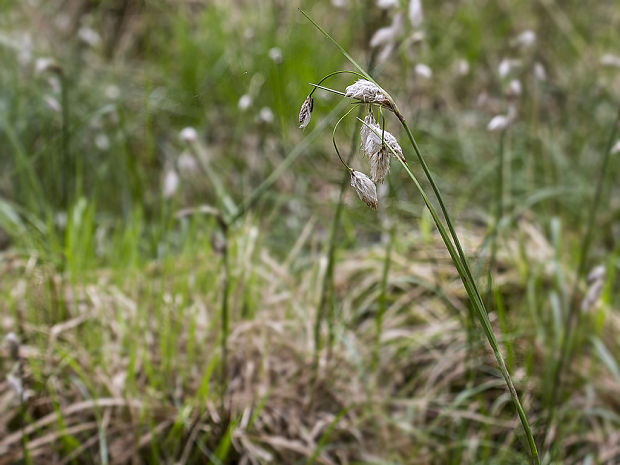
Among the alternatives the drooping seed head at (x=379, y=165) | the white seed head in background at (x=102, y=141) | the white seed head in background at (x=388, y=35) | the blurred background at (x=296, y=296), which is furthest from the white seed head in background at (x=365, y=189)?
the white seed head in background at (x=102, y=141)

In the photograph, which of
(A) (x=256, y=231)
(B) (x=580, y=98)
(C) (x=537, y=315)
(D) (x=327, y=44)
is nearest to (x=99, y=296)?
(A) (x=256, y=231)

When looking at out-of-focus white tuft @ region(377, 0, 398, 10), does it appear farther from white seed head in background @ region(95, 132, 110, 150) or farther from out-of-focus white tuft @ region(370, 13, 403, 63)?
white seed head in background @ region(95, 132, 110, 150)

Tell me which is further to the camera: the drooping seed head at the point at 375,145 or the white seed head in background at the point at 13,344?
the white seed head in background at the point at 13,344

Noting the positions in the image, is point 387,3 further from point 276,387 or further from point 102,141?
point 102,141

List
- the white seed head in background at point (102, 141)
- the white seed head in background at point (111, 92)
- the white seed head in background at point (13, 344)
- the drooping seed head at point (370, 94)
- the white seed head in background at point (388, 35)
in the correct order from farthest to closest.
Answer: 1. the white seed head in background at point (111, 92)
2. the white seed head in background at point (102, 141)
3. the white seed head in background at point (388, 35)
4. the white seed head in background at point (13, 344)
5. the drooping seed head at point (370, 94)

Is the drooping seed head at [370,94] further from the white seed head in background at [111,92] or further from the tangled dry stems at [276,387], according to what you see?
the white seed head in background at [111,92]

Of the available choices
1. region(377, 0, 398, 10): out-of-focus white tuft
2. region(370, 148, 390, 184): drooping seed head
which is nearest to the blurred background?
region(377, 0, 398, 10): out-of-focus white tuft

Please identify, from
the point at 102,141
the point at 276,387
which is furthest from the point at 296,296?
the point at 102,141
